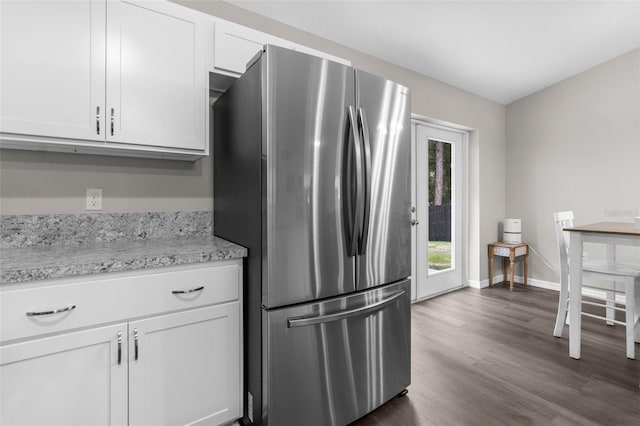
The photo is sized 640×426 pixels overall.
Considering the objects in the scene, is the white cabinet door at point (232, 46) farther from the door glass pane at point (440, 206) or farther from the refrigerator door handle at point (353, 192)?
the door glass pane at point (440, 206)

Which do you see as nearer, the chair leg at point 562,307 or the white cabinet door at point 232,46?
the white cabinet door at point 232,46

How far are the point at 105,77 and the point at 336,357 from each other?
5.73 ft

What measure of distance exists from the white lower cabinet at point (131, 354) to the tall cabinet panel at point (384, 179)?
705 millimetres

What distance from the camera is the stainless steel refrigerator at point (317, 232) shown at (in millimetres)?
1395

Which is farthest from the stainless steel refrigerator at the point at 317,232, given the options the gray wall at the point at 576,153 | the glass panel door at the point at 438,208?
the gray wall at the point at 576,153

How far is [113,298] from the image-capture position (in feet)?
4.17

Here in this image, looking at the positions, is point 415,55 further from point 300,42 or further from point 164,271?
point 164,271

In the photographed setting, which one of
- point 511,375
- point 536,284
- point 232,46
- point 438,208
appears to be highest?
point 232,46

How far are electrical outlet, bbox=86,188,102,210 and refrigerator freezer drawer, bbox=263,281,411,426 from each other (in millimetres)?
1218

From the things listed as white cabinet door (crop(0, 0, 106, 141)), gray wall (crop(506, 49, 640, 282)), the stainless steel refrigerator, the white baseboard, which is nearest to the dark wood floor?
the stainless steel refrigerator

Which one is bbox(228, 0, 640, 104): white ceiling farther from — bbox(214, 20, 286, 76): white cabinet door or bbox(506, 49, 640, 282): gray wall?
bbox(214, 20, 286, 76): white cabinet door

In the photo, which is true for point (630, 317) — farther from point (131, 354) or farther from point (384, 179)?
point (131, 354)

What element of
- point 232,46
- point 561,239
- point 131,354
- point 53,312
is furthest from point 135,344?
point 561,239

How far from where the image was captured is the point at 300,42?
2584 millimetres
